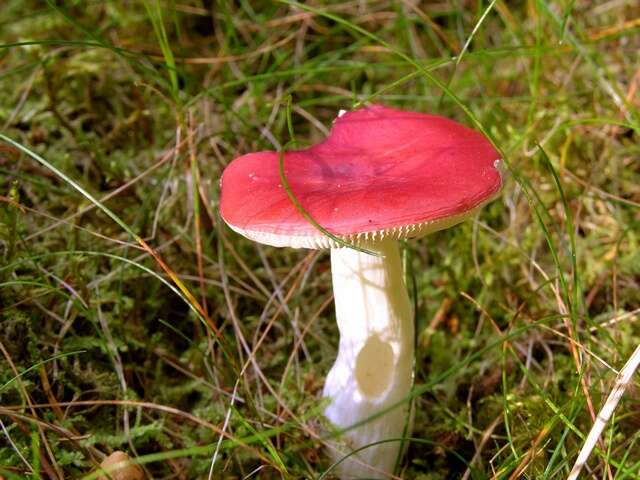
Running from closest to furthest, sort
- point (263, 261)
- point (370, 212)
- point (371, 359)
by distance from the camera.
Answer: point (370, 212), point (371, 359), point (263, 261)

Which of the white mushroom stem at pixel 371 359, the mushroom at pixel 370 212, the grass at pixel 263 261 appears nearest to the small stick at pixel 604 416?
the grass at pixel 263 261

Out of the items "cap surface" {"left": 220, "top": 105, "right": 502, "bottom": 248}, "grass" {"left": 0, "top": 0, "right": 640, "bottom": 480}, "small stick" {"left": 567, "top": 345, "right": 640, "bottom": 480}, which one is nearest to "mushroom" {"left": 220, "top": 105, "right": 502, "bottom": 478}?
"cap surface" {"left": 220, "top": 105, "right": 502, "bottom": 248}

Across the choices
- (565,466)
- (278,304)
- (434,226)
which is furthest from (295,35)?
(565,466)

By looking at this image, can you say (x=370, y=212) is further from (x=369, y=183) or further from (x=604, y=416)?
(x=604, y=416)

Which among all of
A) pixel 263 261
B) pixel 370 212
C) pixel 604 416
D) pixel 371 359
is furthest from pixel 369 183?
pixel 263 261

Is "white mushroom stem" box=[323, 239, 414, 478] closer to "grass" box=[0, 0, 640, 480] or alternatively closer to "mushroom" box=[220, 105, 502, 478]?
"mushroom" box=[220, 105, 502, 478]

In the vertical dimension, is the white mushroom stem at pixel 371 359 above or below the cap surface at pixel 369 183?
below

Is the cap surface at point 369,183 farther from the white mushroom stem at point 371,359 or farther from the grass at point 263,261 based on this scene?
the white mushroom stem at point 371,359
